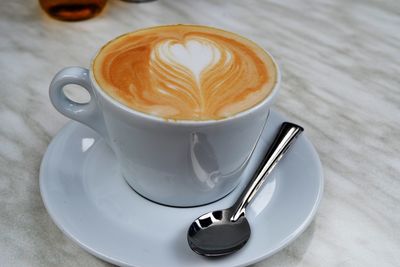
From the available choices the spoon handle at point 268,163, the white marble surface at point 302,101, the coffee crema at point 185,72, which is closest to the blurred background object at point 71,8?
the white marble surface at point 302,101

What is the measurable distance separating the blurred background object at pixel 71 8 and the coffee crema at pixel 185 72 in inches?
16.6

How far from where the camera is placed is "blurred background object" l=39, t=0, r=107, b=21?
969 millimetres

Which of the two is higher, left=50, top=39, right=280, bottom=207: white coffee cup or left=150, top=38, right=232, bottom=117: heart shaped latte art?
left=150, top=38, right=232, bottom=117: heart shaped latte art

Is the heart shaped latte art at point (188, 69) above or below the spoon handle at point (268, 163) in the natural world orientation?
above

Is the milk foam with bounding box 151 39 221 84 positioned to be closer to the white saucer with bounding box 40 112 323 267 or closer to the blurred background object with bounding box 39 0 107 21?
the white saucer with bounding box 40 112 323 267

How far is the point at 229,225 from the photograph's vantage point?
1.65ft

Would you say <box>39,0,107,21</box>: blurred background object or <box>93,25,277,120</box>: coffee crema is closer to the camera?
<box>93,25,277,120</box>: coffee crema

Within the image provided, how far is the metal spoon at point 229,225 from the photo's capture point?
0.47 metres

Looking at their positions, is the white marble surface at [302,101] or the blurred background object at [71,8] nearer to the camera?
the white marble surface at [302,101]

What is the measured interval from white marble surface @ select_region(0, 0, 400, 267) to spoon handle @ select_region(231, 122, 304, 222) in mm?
69

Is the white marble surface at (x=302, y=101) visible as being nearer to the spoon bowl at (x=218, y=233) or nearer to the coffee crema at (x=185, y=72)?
the spoon bowl at (x=218, y=233)

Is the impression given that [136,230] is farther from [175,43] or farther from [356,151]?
[356,151]

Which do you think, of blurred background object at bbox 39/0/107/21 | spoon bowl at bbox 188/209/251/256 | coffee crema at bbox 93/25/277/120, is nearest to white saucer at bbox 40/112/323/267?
spoon bowl at bbox 188/209/251/256

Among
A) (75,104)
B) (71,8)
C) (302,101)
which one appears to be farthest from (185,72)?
(71,8)
